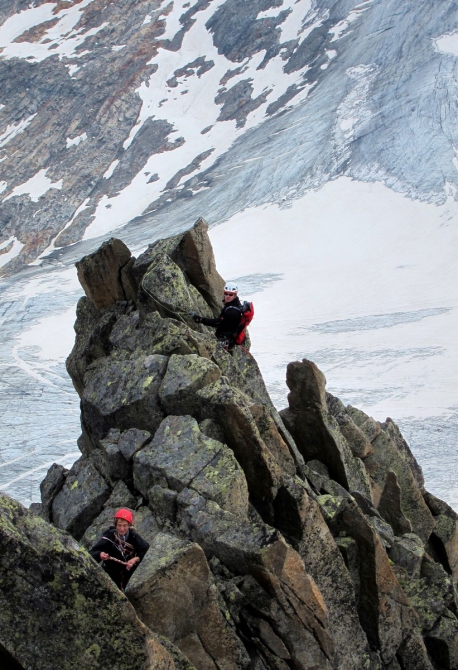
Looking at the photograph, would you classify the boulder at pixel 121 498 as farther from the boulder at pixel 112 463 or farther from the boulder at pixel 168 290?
the boulder at pixel 168 290

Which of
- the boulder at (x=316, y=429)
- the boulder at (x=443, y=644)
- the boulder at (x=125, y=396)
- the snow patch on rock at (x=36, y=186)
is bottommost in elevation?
the boulder at (x=443, y=644)

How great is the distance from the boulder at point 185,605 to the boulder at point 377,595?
9.85 ft

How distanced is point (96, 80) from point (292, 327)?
92.9 metres

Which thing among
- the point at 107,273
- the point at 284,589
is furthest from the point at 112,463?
the point at 107,273

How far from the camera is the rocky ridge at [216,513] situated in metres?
7.45

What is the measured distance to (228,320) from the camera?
46.7ft

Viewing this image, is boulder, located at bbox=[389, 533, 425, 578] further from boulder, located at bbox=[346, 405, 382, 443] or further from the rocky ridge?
boulder, located at bbox=[346, 405, 382, 443]

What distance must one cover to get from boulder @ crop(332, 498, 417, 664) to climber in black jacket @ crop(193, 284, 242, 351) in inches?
200

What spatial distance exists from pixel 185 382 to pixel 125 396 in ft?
4.49

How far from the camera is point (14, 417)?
42.0 metres

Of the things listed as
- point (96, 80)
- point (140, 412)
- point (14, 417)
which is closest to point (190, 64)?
point (96, 80)

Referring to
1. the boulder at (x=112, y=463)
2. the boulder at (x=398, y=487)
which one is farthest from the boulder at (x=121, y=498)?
the boulder at (x=398, y=487)

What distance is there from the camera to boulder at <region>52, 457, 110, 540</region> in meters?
10.6

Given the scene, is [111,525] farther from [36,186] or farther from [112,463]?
[36,186]
